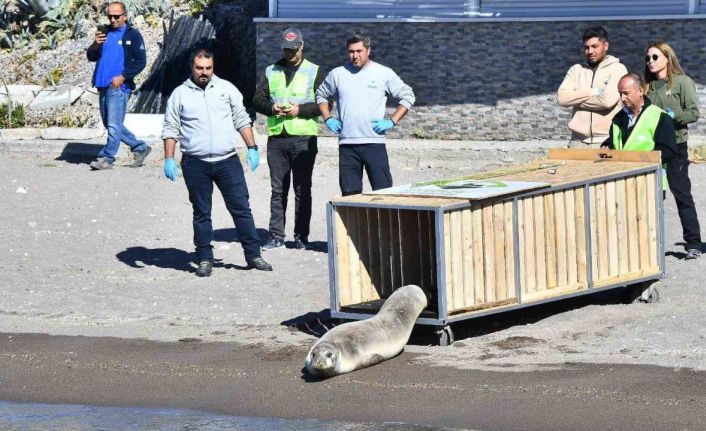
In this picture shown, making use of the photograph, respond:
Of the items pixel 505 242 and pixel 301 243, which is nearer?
pixel 505 242

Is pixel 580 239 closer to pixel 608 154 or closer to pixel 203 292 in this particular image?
pixel 608 154

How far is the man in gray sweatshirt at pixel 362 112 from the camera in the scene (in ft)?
→ 39.9

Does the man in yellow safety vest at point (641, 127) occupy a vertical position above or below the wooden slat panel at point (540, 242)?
above

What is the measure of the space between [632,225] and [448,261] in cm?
183

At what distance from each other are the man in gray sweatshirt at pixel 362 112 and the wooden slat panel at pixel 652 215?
2.55 m

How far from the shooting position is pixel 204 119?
461 inches

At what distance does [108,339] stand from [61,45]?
12.7 metres

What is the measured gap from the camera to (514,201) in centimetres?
951

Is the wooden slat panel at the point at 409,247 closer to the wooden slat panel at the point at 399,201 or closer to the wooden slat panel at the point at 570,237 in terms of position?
the wooden slat panel at the point at 399,201

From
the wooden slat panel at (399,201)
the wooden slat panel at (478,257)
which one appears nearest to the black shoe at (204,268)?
the wooden slat panel at (399,201)

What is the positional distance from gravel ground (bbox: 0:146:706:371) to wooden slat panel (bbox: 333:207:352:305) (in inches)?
15.9

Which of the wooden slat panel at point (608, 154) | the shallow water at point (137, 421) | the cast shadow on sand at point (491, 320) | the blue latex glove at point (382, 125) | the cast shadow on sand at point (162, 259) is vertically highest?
the blue latex glove at point (382, 125)

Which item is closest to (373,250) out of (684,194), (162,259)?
(684,194)

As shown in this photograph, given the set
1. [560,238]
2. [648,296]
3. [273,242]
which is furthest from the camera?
[273,242]
